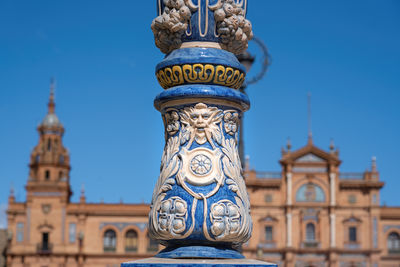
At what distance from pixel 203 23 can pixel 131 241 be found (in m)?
45.2

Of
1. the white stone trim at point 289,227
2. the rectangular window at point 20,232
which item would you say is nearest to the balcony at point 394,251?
the white stone trim at point 289,227

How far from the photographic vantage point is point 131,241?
48188mm

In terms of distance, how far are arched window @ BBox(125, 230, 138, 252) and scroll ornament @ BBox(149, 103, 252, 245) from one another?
45.0 m

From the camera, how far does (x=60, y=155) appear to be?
49.3 metres

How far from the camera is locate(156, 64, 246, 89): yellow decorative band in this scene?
146 inches

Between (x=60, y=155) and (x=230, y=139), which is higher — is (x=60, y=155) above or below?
above

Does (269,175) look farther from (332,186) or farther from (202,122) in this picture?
(202,122)

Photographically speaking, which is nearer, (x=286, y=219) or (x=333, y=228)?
(x=333, y=228)

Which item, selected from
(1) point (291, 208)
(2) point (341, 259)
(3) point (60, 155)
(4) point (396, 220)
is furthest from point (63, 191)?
(4) point (396, 220)

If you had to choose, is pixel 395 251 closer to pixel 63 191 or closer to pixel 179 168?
pixel 63 191

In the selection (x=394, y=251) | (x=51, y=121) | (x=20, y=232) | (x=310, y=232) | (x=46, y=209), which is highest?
(x=51, y=121)

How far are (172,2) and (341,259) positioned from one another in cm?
4562

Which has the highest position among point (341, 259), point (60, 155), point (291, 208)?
point (60, 155)

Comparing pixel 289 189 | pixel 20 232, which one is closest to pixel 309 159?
pixel 289 189
